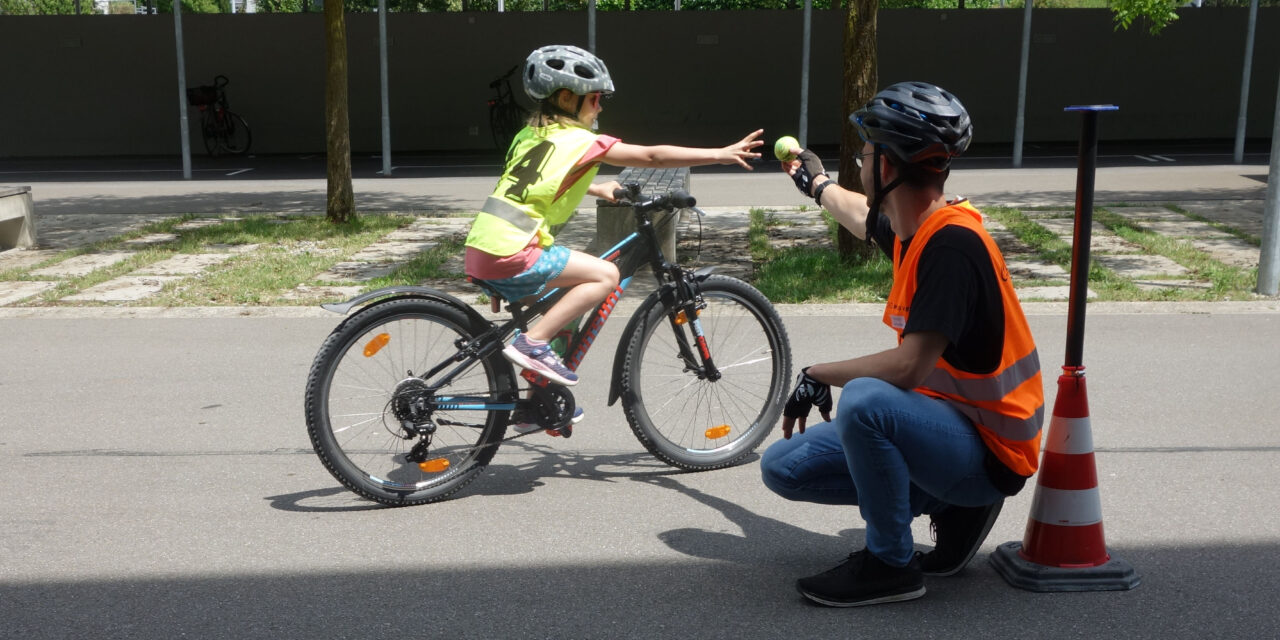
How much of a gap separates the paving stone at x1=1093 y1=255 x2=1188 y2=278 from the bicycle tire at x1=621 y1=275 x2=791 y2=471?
5198 mm

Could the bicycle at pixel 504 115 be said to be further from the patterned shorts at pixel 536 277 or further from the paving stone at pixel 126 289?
the patterned shorts at pixel 536 277

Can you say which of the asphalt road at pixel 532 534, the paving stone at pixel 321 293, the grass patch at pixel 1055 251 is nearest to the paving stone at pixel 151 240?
the paving stone at pixel 321 293

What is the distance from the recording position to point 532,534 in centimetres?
441

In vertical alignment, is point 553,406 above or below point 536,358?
below

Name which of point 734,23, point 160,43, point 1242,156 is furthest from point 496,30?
point 1242,156

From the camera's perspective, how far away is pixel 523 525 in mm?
4512

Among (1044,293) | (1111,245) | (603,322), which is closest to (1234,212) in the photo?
(1111,245)

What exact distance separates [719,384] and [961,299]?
2.03 metres

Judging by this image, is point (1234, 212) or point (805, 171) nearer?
point (805, 171)

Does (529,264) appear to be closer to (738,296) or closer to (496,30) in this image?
(738,296)

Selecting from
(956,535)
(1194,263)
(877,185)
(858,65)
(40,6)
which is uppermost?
(40,6)

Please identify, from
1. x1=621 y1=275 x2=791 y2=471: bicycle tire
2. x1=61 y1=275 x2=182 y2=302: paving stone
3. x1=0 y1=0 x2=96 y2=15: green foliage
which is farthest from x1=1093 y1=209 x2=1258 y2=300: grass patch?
x1=0 y1=0 x2=96 y2=15: green foliage

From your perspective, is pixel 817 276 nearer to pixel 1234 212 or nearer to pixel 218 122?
pixel 1234 212

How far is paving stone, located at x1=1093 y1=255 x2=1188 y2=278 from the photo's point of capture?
9438 millimetres
